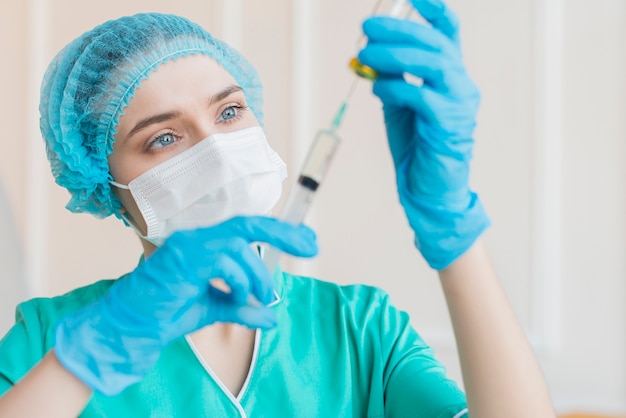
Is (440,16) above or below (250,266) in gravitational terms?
above

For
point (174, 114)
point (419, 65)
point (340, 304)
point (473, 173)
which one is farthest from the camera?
point (473, 173)

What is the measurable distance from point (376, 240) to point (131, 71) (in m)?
1.01

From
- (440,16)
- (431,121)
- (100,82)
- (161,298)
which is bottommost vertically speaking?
(161,298)

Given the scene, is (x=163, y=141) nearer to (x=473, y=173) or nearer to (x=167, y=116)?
(x=167, y=116)

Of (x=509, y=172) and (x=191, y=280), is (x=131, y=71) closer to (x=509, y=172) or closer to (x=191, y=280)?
(x=191, y=280)

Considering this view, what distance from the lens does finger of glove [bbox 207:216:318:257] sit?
885mm

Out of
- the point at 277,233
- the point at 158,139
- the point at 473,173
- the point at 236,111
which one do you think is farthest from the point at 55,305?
the point at 473,173

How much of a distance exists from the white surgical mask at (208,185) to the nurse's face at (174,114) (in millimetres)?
23

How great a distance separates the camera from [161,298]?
917mm

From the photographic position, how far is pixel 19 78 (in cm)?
226

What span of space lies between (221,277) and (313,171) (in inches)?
6.7

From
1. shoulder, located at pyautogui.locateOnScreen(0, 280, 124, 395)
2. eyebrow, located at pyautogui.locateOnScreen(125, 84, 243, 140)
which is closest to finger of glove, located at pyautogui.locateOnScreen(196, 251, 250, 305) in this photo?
eyebrow, located at pyautogui.locateOnScreen(125, 84, 243, 140)

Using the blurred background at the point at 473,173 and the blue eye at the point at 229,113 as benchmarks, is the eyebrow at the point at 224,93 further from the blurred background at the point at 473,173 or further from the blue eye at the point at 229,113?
the blurred background at the point at 473,173

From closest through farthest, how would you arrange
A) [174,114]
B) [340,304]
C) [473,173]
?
[174,114] → [340,304] → [473,173]
